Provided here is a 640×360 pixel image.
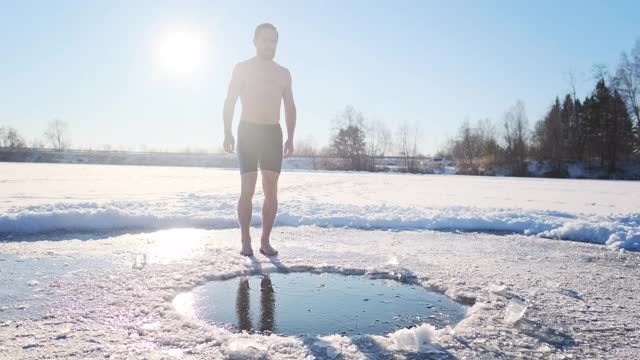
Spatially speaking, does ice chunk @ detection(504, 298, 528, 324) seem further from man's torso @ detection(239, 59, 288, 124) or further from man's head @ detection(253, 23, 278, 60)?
man's head @ detection(253, 23, 278, 60)

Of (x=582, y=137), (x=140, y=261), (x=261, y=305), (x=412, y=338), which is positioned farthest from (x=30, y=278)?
(x=582, y=137)

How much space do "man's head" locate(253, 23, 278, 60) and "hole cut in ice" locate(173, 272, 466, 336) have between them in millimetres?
1935

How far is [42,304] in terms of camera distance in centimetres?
223

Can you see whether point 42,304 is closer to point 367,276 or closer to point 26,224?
point 367,276

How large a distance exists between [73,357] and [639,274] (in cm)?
337

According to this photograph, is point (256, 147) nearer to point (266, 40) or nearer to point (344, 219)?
point (266, 40)

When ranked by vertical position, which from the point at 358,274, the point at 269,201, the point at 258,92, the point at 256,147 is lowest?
the point at 358,274

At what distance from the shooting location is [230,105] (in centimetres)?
390

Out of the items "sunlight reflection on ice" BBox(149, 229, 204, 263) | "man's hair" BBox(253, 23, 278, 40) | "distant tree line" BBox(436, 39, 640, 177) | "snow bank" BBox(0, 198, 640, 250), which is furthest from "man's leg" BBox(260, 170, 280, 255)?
"distant tree line" BBox(436, 39, 640, 177)

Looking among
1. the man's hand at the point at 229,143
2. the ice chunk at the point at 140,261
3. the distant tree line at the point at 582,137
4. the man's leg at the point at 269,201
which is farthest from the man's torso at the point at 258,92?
the distant tree line at the point at 582,137

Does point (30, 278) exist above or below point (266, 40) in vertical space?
below

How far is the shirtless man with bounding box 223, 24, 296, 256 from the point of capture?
3797mm

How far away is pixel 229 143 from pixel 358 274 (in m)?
1.59

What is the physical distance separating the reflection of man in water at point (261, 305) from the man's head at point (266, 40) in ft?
6.44
